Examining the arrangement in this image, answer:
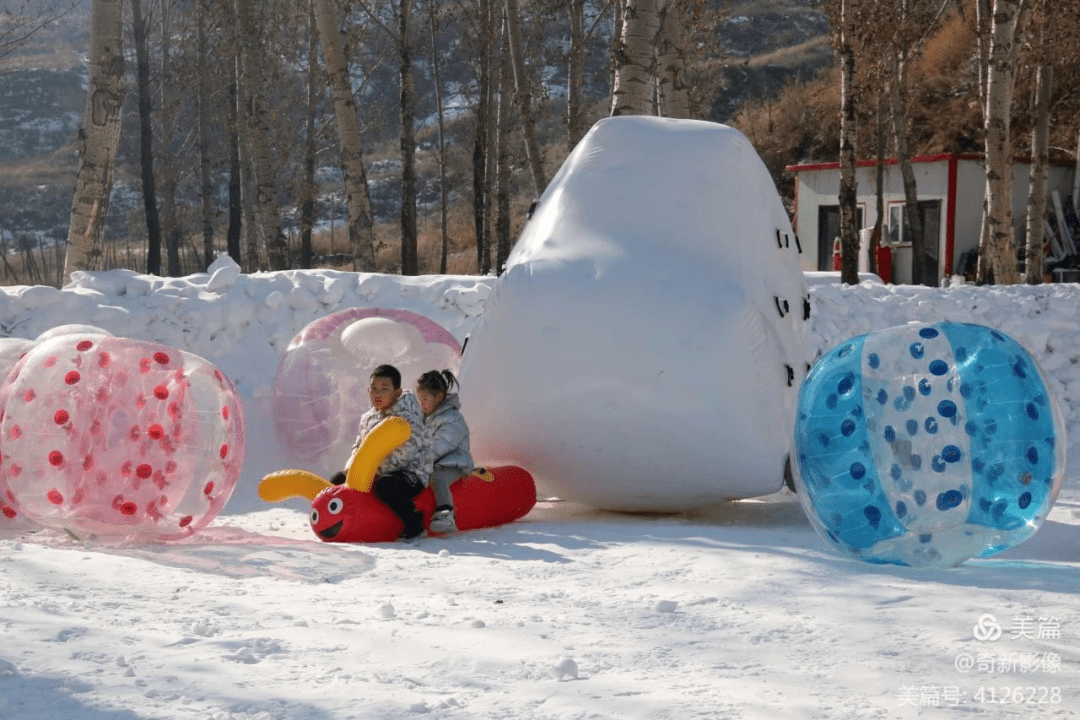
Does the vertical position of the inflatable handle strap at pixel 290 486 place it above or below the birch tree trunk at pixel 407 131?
below

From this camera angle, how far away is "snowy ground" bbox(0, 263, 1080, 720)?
130 inches

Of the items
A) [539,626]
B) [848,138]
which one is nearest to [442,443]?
[539,626]

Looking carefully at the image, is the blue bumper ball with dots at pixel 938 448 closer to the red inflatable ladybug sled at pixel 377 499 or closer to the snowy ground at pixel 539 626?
the snowy ground at pixel 539 626

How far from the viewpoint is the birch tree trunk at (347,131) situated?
44.0ft

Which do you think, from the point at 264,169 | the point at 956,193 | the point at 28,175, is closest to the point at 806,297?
the point at 264,169

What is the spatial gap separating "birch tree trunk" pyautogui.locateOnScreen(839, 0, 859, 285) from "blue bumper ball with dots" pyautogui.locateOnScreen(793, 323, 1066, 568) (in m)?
10.00

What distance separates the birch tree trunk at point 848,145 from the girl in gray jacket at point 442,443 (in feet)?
30.7

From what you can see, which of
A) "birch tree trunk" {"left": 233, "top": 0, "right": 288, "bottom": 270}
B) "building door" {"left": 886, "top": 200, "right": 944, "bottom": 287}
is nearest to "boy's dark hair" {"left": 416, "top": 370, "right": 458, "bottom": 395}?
"birch tree trunk" {"left": 233, "top": 0, "right": 288, "bottom": 270}

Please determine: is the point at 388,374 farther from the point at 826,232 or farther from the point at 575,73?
the point at 826,232

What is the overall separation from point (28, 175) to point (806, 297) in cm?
6195

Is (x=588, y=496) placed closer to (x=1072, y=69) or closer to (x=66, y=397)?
(x=66, y=397)

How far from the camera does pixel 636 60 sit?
1036cm

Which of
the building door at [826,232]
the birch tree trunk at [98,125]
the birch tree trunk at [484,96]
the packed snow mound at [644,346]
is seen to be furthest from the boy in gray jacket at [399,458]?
the building door at [826,232]

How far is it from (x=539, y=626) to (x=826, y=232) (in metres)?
24.0
